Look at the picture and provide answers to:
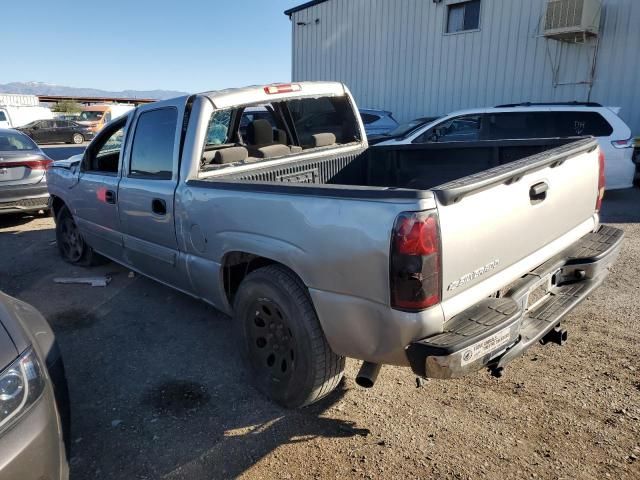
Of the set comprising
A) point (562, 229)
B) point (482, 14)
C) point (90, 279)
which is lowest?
point (90, 279)

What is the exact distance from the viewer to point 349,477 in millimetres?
2344

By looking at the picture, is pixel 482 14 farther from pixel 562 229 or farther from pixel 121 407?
pixel 121 407

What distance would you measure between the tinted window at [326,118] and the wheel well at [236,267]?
162cm

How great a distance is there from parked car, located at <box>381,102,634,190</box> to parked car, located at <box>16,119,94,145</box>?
78.9 ft

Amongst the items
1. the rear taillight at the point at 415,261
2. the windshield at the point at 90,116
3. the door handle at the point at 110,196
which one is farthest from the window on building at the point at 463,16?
the windshield at the point at 90,116

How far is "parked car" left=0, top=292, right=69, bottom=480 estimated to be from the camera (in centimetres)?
174

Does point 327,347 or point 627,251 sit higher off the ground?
point 327,347

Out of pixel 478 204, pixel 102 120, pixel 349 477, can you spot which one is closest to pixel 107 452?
pixel 349 477

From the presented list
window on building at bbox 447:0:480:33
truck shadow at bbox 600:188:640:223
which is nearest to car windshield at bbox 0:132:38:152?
truck shadow at bbox 600:188:640:223

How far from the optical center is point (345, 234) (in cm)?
222

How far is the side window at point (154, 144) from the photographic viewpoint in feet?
11.5

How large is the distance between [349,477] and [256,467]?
480 mm

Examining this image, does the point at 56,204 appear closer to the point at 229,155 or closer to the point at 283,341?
the point at 229,155

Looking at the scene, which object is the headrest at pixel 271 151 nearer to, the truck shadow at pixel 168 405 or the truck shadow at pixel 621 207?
the truck shadow at pixel 168 405
